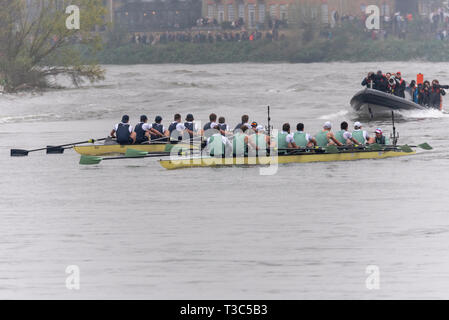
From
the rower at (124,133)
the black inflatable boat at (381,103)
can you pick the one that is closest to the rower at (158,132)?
the rower at (124,133)

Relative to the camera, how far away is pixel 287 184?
24516 mm

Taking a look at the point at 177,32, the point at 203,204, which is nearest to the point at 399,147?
the point at 203,204

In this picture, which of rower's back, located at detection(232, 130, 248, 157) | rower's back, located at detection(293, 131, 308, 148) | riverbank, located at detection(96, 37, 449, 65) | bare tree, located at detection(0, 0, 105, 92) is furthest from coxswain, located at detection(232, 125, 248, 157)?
riverbank, located at detection(96, 37, 449, 65)

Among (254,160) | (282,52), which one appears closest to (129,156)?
(254,160)

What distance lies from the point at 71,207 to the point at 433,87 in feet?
79.8

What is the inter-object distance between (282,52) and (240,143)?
6765 cm

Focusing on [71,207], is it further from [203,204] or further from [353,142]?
[353,142]

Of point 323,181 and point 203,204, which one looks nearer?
point 203,204

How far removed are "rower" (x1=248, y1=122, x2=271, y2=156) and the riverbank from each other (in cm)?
6550

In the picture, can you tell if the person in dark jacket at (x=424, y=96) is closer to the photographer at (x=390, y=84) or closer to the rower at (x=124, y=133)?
the photographer at (x=390, y=84)

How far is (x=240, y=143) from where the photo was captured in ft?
85.4

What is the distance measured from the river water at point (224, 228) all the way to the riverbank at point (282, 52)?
55301mm

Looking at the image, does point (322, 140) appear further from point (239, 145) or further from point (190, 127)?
point (190, 127)

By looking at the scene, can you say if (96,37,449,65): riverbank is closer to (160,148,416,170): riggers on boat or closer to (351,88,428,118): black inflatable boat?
(351,88,428,118): black inflatable boat
